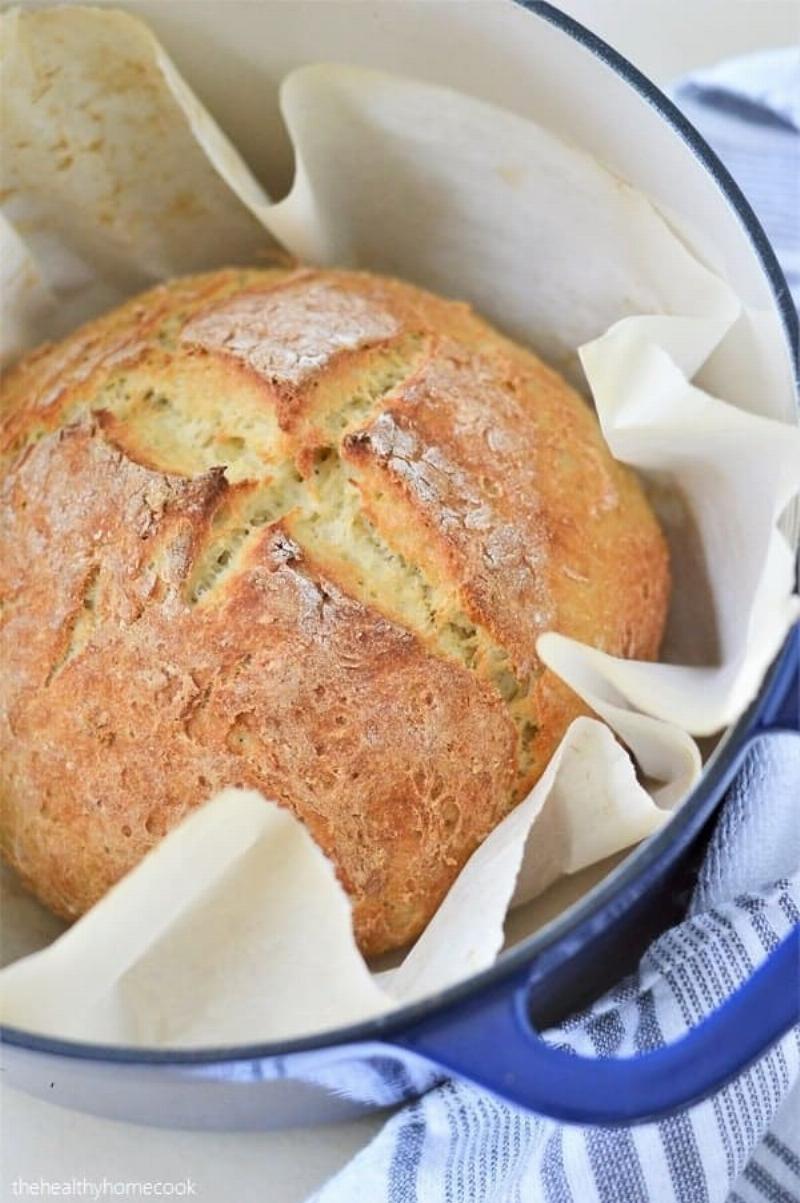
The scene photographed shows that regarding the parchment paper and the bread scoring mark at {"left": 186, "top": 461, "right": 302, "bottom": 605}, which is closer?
the parchment paper

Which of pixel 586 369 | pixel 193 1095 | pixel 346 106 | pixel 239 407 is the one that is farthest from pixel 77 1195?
pixel 346 106

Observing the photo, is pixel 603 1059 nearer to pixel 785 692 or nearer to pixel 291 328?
pixel 785 692

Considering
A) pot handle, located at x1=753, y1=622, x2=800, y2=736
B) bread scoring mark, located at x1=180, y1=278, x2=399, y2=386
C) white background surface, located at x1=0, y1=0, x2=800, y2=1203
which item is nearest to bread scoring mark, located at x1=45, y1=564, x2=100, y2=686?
bread scoring mark, located at x1=180, y1=278, x2=399, y2=386

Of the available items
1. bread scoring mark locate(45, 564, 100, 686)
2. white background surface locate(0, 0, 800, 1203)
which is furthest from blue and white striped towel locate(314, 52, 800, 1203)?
bread scoring mark locate(45, 564, 100, 686)

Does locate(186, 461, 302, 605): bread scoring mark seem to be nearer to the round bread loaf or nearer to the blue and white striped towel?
the round bread loaf

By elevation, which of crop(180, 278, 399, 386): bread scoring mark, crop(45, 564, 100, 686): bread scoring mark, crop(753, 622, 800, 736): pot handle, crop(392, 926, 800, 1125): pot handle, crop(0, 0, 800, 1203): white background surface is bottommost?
crop(0, 0, 800, 1203): white background surface

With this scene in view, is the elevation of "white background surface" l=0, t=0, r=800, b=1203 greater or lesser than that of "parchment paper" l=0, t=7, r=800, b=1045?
lesser

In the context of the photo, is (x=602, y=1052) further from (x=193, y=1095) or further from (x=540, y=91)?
(x=540, y=91)

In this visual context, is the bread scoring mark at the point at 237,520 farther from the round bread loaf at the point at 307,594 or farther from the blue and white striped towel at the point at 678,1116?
the blue and white striped towel at the point at 678,1116

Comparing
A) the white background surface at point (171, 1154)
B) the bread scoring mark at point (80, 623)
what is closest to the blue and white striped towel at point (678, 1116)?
the white background surface at point (171, 1154)
